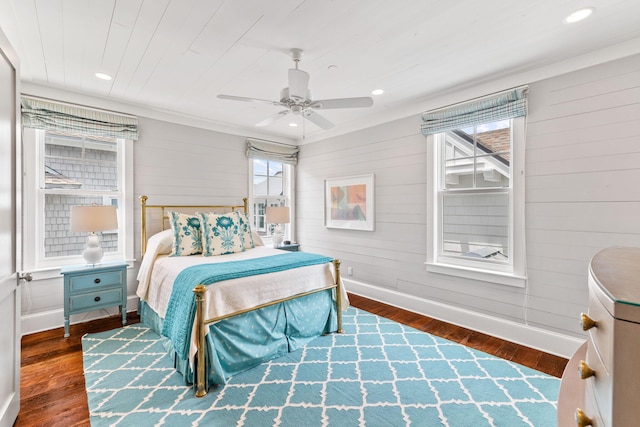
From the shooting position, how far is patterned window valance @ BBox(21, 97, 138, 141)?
Result: 9.80 ft

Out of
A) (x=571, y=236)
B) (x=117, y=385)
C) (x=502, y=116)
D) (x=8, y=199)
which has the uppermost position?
(x=502, y=116)

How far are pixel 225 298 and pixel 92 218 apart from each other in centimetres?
185

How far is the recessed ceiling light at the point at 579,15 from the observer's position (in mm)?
1891

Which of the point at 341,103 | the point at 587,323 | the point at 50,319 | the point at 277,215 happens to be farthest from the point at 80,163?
the point at 587,323

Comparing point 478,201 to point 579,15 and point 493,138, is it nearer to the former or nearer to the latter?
point 493,138

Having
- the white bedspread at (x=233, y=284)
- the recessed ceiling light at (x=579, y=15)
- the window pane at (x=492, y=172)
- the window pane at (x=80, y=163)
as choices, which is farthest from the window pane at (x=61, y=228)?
the recessed ceiling light at (x=579, y=15)

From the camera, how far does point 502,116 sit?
2818 mm

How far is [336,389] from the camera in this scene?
2.11 m

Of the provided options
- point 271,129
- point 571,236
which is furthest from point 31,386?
point 571,236

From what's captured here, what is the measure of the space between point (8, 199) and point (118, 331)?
6.31ft

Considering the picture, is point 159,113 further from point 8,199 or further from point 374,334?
point 374,334

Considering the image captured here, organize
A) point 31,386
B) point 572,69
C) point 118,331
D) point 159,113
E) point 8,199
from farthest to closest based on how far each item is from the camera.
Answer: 1. point 159,113
2. point 118,331
3. point 572,69
4. point 31,386
5. point 8,199

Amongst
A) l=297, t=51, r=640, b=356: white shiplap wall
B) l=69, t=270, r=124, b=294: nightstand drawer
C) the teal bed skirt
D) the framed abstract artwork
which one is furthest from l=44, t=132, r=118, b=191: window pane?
l=297, t=51, r=640, b=356: white shiplap wall

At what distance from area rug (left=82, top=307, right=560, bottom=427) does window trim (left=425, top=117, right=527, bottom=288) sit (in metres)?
0.79
